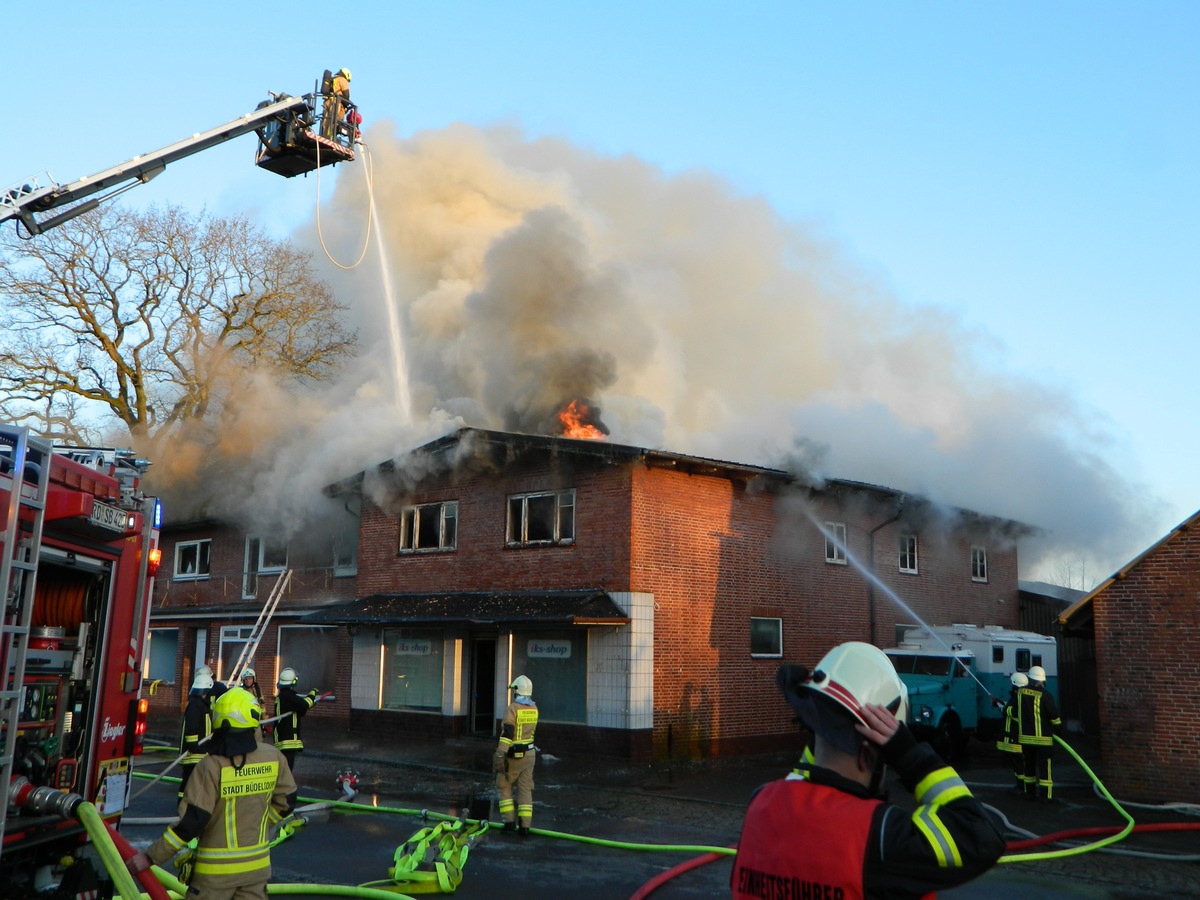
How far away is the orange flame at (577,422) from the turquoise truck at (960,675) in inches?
295

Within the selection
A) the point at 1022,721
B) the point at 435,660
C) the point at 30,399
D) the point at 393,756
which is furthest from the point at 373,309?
the point at 1022,721

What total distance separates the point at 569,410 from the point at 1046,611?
41.6 ft

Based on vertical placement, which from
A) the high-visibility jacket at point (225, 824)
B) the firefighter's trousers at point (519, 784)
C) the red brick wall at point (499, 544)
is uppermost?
the red brick wall at point (499, 544)

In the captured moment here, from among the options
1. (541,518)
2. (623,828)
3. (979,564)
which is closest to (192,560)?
(541,518)

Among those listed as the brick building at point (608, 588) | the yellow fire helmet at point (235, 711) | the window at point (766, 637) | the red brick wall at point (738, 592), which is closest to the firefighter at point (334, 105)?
the brick building at point (608, 588)

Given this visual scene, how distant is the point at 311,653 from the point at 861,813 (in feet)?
70.9

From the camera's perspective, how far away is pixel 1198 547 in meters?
12.7

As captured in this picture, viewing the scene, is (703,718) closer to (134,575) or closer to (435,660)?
(435,660)

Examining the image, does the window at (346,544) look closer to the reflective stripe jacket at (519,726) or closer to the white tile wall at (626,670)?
the white tile wall at (626,670)

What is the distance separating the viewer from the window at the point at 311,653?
73.7 ft

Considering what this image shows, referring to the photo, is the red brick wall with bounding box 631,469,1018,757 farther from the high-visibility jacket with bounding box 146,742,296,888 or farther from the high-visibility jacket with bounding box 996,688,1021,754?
the high-visibility jacket with bounding box 146,742,296,888

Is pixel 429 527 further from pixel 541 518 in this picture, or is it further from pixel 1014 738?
pixel 1014 738

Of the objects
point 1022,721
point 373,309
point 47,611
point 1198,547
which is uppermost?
point 373,309

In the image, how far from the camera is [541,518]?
18312 mm
